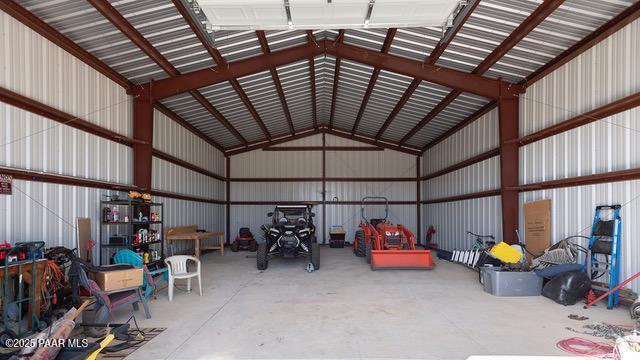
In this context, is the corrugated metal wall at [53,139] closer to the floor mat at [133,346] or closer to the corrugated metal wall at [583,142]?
the floor mat at [133,346]

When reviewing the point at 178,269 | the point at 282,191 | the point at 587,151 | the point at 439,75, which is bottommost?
the point at 178,269

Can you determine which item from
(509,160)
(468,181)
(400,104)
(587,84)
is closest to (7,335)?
(587,84)

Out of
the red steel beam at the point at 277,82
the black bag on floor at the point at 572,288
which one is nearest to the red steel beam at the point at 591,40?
the black bag on floor at the point at 572,288

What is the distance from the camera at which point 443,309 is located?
6117 millimetres

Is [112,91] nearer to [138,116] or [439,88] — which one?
[138,116]

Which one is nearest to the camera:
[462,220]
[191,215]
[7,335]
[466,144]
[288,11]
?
[7,335]

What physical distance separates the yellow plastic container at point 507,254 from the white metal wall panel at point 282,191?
1093 cm

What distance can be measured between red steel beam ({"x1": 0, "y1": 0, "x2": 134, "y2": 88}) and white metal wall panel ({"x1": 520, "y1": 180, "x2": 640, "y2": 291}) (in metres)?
8.93

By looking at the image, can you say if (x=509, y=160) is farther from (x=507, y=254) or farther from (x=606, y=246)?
(x=606, y=246)

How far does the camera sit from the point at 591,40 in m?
6.80

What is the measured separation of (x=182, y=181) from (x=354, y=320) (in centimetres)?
892

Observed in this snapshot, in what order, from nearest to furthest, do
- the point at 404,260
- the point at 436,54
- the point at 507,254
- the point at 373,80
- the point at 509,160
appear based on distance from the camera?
the point at 507,254, the point at 436,54, the point at 509,160, the point at 404,260, the point at 373,80

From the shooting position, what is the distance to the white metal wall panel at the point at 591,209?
6.00 metres

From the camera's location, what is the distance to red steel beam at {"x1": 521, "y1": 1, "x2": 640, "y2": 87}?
19.5ft
